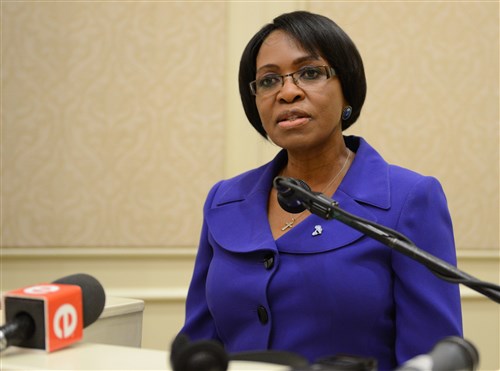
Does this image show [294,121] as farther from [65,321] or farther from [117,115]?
[117,115]

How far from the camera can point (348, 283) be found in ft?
4.92

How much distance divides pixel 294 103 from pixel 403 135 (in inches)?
56.5

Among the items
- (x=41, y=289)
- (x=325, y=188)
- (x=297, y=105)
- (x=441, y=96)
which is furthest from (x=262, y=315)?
(x=441, y=96)

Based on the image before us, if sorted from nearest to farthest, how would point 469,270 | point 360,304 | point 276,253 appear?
point 360,304
point 276,253
point 469,270

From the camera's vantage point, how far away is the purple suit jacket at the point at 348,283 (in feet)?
4.91

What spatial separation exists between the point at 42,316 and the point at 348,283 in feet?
2.26

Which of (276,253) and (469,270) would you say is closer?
(276,253)

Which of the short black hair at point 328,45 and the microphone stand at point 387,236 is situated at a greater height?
the short black hair at point 328,45

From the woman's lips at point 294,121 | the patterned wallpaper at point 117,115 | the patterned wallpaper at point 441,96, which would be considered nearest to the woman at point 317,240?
the woman's lips at point 294,121

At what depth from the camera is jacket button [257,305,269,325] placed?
61.8 inches

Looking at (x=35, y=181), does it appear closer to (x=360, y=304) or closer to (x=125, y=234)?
(x=125, y=234)

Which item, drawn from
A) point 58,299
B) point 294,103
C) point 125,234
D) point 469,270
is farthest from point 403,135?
point 58,299

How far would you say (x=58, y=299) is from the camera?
1.06 m

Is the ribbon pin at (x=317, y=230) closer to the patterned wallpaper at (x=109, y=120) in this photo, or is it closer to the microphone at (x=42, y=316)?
the microphone at (x=42, y=316)
